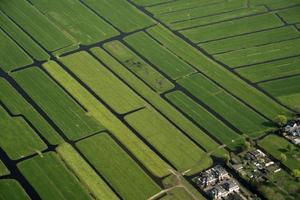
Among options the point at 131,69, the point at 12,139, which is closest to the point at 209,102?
the point at 131,69

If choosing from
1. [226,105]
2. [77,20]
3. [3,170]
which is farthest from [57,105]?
[226,105]

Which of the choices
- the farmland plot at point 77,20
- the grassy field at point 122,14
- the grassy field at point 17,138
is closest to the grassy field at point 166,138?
the grassy field at point 17,138

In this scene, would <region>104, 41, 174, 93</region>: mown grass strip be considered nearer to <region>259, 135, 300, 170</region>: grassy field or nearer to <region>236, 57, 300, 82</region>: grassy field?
<region>236, 57, 300, 82</region>: grassy field

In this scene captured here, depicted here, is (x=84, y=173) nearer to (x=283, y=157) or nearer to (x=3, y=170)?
(x=3, y=170)

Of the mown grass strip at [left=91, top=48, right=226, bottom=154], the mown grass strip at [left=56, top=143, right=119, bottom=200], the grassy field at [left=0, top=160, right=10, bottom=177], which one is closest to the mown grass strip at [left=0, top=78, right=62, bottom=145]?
the mown grass strip at [left=56, top=143, right=119, bottom=200]

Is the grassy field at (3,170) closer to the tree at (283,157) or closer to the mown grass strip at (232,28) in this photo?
the tree at (283,157)

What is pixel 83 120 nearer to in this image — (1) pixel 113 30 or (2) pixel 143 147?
(2) pixel 143 147
